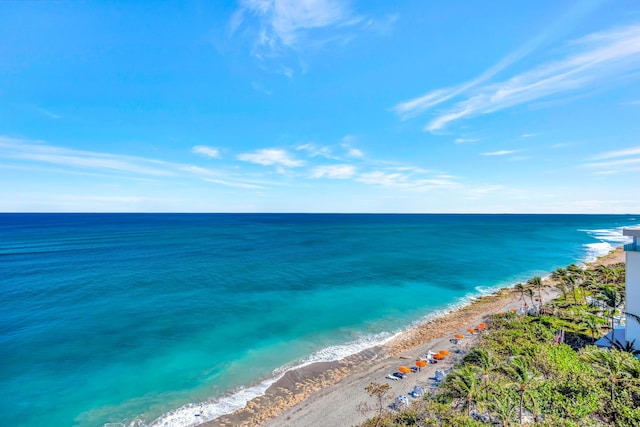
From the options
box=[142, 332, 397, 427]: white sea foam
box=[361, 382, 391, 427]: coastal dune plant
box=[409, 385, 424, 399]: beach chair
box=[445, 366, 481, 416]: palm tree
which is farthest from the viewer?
box=[409, 385, 424, 399]: beach chair

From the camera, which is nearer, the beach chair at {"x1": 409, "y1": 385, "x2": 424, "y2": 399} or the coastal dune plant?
the coastal dune plant

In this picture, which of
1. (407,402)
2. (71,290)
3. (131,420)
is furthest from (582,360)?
(71,290)

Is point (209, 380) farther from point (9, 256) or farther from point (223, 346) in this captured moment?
point (9, 256)

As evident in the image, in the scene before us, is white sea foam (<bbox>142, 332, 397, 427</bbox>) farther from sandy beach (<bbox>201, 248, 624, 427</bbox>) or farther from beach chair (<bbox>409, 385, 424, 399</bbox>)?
beach chair (<bbox>409, 385, 424, 399</bbox>)

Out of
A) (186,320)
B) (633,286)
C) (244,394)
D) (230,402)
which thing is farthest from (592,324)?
(186,320)

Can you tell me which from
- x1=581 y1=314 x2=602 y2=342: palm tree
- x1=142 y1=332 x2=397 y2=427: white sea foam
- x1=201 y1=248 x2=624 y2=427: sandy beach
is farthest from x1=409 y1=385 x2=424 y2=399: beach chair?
x1=581 y1=314 x2=602 y2=342: palm tree

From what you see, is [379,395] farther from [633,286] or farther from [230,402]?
[633,286]

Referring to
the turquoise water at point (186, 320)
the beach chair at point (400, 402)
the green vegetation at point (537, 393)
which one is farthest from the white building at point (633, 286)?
the turquoise water at point (186, 320)

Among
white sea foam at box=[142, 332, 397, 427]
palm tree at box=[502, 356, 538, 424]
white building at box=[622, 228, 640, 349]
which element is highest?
white building at box=[622, 228, 640, 349]

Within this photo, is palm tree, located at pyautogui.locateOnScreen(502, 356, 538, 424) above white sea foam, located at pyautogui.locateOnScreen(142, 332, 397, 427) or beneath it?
above
